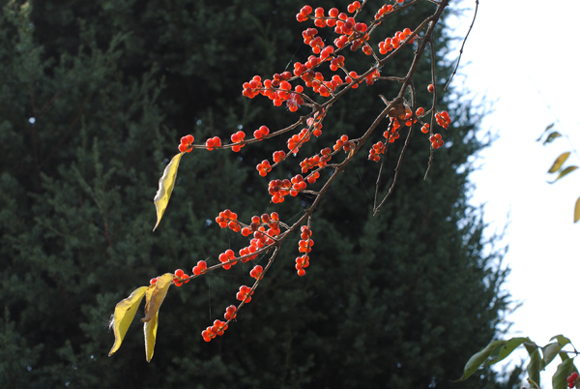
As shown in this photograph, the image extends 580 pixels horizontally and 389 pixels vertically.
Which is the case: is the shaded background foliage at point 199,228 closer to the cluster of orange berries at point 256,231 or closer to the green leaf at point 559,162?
the cluster of orange berries at point 256,231

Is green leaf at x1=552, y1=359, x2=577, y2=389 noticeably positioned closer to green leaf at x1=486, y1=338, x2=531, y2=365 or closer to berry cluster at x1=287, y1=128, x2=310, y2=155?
green leaf at x1=486, y1=338, x2=531, y2=365

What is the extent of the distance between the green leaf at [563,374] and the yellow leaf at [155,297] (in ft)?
2.59

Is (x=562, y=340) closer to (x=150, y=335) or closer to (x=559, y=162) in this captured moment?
(x=559, y=162)

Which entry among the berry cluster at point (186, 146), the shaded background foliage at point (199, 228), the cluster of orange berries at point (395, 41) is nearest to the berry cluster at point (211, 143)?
the berry cluster at point (186, 146)

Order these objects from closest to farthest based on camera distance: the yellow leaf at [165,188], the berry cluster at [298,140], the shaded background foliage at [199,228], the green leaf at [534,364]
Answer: the yellow leaf at [165,188]
the berry cluster at [298,140]
the green leaf at [534,364]
the shaded background foliage at [199,228]

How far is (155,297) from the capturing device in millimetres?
710

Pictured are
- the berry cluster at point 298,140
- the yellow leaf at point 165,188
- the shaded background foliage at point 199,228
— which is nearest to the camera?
the yellow leaf at point 165,188

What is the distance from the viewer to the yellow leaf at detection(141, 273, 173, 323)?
695mm

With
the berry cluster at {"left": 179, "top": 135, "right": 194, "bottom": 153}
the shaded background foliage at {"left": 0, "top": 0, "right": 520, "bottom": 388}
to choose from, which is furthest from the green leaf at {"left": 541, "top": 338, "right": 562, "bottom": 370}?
the shaded background foliage at {"left": 0, "top": 0, "right": 520, "bottom": 388}

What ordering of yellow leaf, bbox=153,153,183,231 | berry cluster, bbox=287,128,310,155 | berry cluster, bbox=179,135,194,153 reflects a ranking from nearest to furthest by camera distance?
yellow leaf, bbox=153,153,183,231, berry cluster, bbox=179,135,194,153, berry cluster, bbox=287,128,310,155

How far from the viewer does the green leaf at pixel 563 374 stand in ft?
3.06

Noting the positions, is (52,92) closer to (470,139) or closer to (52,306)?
(52,306)

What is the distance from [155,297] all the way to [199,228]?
2.13 meters

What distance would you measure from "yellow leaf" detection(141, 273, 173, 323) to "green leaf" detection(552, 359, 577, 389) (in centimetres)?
79
